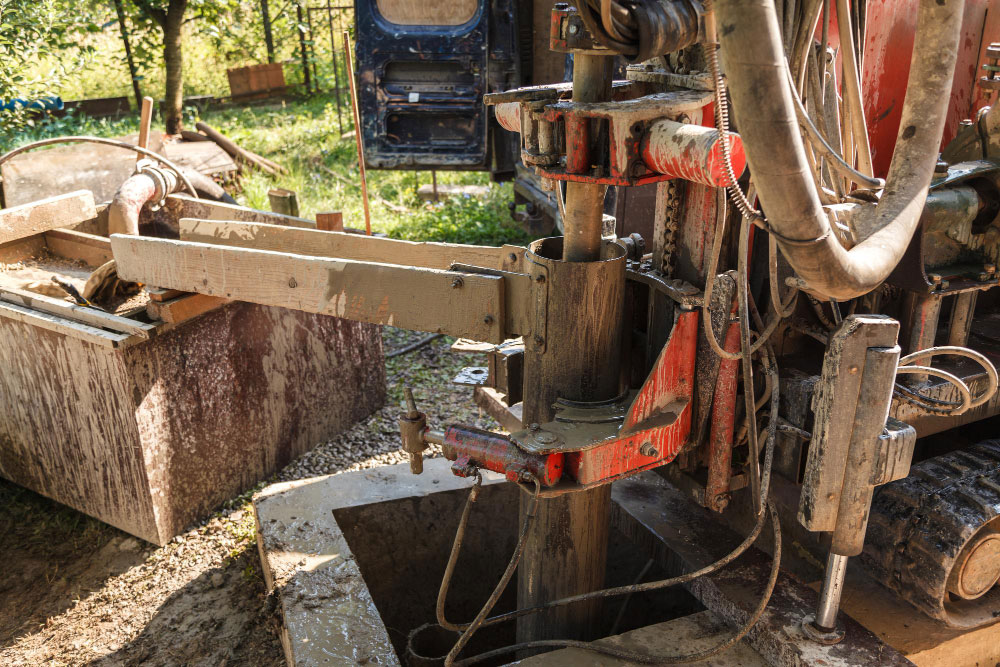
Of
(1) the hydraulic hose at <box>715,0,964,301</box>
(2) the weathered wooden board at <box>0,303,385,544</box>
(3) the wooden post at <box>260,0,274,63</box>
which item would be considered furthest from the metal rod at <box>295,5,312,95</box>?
(1) the hydraulic hose at <box>715,0,964,301</box>

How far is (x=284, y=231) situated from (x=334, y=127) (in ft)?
31.3

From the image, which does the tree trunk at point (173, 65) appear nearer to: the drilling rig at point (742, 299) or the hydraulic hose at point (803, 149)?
the drilling rig at point (742, 299)

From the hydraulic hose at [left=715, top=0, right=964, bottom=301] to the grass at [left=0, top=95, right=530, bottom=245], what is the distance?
5949 millimetres

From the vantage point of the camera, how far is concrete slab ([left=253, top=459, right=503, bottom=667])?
2.78 m

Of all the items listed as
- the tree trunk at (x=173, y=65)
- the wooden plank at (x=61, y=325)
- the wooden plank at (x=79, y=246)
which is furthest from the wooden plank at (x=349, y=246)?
the tree trunk at (x=173, y=65)

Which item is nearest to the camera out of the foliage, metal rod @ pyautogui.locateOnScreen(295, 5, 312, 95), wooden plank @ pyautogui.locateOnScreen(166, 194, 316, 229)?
wooden plank @ pyautogui.locateOnScreen(166, 194, 316, 229)

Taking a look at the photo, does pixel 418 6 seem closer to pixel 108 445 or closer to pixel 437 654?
pixel 108 445

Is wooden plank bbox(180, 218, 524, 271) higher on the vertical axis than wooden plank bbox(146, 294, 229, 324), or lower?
higher

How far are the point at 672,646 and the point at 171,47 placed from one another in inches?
419

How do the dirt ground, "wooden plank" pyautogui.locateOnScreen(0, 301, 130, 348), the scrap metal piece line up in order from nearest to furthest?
the scrap metal piece
the dirt ground
"wooden plank" pyautogui.locateOnScreen(0, 301, 130, 348)

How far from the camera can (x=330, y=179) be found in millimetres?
10391

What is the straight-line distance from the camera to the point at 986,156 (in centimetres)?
279

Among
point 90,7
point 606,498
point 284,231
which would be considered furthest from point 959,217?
point 90,7

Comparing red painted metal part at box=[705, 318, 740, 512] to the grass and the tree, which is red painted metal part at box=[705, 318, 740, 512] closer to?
the grass
